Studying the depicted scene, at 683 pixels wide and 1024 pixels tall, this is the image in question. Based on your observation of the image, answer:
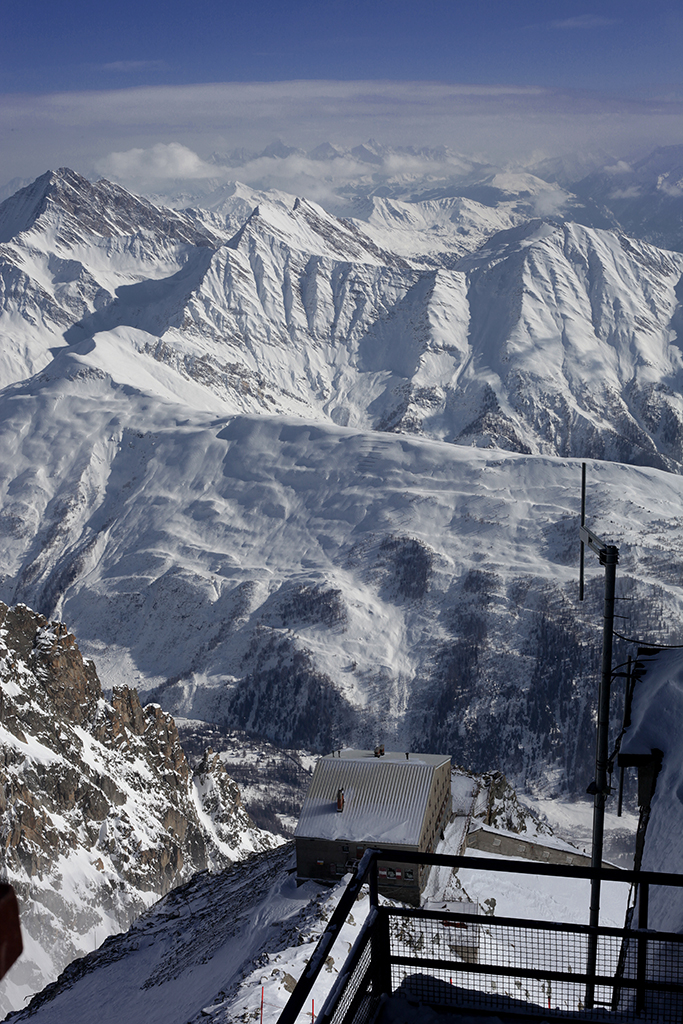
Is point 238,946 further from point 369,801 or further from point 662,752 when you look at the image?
point 662,752

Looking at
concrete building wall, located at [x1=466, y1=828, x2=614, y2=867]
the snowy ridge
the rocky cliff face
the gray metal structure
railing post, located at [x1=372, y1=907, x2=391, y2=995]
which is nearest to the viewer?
railing post, located at [x1=372, y1=907, x2=391, y2=995]

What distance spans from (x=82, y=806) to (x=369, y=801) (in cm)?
6164

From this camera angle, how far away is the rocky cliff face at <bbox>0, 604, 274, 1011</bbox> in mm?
87938

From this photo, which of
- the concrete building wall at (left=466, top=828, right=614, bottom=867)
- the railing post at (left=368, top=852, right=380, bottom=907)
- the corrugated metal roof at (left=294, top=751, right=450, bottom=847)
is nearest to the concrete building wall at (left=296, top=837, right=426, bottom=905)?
the corrugated metal roof at (left=294, top=751, right=450, bottom=847)

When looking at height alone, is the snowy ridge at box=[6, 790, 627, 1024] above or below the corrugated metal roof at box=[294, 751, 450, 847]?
below

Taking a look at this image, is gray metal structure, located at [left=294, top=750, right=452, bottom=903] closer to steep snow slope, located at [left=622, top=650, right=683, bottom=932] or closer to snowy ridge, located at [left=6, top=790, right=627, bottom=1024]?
snowy ridge, located at [left=6, top=790, right=627, bottom=1024]

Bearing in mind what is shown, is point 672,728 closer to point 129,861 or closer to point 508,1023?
point 508,1023

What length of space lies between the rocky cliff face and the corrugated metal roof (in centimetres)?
4701

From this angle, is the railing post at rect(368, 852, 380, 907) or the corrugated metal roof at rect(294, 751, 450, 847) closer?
the railing post at rect(368, 852, 380, 907)

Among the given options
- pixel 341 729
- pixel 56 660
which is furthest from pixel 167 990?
pixel 341 729

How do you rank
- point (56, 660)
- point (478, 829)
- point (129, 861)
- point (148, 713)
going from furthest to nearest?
point (148, 713), point (56, 660), point (129, 861), point (478, 829)

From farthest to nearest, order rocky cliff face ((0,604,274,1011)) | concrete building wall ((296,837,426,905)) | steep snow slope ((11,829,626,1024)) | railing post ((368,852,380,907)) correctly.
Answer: rocky cliff face ((0,604,274,1011)) → concrete building wall ((296,837,426,905)) → steep snow slope ((11,829,626,1024)) → railing post ((368,852,380,907))

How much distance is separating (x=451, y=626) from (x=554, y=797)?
188 feet

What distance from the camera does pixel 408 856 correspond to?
8.86 metres
